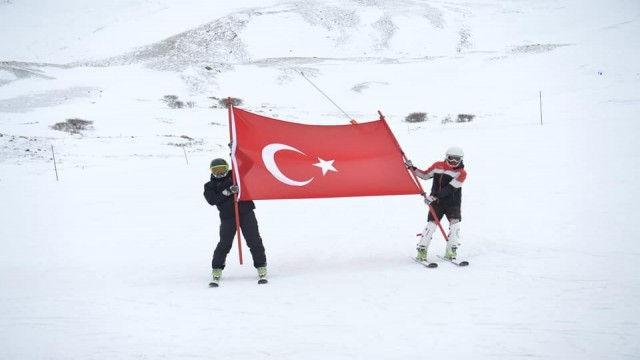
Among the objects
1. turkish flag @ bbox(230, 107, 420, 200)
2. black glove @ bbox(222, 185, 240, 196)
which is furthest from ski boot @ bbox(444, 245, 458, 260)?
black glove @ bbox(222, 185, 240, 196)

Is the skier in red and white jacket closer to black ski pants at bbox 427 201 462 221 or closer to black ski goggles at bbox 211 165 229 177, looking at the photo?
black ski pants at bbox 427 201 462 221

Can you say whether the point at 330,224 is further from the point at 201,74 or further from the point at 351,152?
the point at 201,74

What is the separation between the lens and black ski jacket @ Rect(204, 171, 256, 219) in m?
6.32

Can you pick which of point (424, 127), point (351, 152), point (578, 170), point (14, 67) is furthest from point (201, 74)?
point (351, 152)

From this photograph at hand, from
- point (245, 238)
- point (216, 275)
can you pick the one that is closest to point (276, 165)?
point (245, 238)

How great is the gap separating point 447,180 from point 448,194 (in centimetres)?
26

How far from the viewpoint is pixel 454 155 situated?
6.61 m

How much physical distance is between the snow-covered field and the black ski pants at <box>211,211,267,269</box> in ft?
1.19

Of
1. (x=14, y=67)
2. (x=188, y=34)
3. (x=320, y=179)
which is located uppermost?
(x=188, y=34)

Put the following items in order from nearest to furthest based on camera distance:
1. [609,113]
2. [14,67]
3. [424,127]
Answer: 1. [609,113]
2. [424,127]
3. [14,67]

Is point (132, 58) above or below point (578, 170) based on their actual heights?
above

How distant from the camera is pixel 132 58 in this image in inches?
1933

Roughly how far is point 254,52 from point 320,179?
4856 centimetres

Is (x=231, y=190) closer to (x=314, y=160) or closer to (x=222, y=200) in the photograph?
(x=222, y=200)
